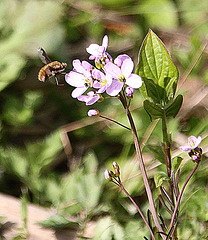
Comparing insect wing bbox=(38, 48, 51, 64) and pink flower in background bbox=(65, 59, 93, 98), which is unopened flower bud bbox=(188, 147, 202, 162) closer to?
pink flower in background bbox=(65, 59, 93, 98)

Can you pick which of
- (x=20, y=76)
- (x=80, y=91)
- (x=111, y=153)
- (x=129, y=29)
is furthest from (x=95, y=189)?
(x=129, y=29)

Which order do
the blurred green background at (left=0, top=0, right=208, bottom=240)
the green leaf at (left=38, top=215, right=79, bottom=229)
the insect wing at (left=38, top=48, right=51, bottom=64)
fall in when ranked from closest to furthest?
the insect wing at (left=38, top=48, right=51, bottom=64) < the green leaf at (left=38, top=215, right=79, bottom=229) < the blurred green background at (left=0, top=0, right=208, bottom=240)

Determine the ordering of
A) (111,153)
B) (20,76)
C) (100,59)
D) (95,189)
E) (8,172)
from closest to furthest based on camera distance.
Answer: (100,59) → (95,189) → (8,172) → (111,153) → (20,76)

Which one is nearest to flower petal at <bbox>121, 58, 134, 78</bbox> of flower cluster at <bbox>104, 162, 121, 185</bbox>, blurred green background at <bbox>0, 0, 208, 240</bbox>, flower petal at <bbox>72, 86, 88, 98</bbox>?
flower petal at <bbox>72, 86, 88, 98</bbox>

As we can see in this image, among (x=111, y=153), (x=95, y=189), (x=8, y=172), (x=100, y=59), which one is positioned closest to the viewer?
(x=100, y=59)

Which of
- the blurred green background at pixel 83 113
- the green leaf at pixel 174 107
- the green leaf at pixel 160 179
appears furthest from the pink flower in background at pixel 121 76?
the blurred green background at pixel 83 113

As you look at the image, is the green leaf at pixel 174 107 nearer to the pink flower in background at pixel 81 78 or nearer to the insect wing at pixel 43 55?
the pink flower in background at pixel 81 78

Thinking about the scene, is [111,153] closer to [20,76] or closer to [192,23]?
[20,76]
